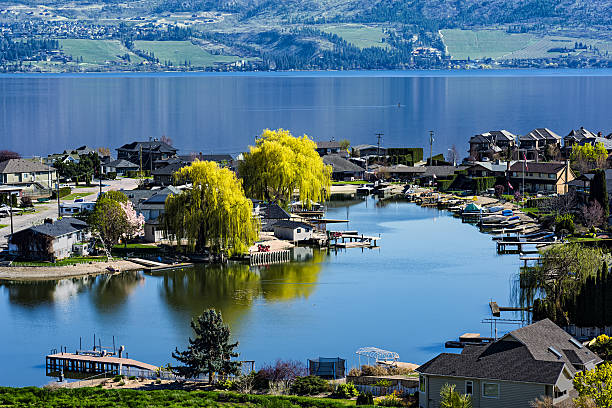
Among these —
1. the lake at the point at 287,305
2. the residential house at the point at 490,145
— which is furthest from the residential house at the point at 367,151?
the lake at the point at 287,305

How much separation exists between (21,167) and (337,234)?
3306 cm

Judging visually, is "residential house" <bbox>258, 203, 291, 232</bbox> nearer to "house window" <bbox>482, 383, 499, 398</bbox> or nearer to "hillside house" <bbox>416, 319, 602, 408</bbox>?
"hillside house" <bbox>416, 319, 602, 408</bbox>

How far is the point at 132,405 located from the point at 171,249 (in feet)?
90.3

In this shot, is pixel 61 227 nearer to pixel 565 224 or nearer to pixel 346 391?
pixel 346 391

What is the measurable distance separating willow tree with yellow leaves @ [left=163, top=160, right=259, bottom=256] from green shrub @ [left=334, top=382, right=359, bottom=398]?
81.4 ft

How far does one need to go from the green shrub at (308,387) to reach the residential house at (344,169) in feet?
202

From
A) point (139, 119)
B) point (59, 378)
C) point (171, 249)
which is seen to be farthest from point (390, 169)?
point (139, 119)

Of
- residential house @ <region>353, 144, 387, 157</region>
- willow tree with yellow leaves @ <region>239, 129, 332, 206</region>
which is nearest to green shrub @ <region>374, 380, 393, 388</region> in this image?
willow tree with yellow leaves @ <region>239, 129, 332, 206</region>

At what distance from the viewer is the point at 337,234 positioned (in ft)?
210

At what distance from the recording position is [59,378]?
35.8m

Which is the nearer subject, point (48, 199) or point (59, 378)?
point (59, 378)

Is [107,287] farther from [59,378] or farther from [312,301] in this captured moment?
[59,378]

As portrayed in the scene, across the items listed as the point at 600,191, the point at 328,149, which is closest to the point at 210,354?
the point at 600,191

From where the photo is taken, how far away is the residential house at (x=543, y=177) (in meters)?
79.1
